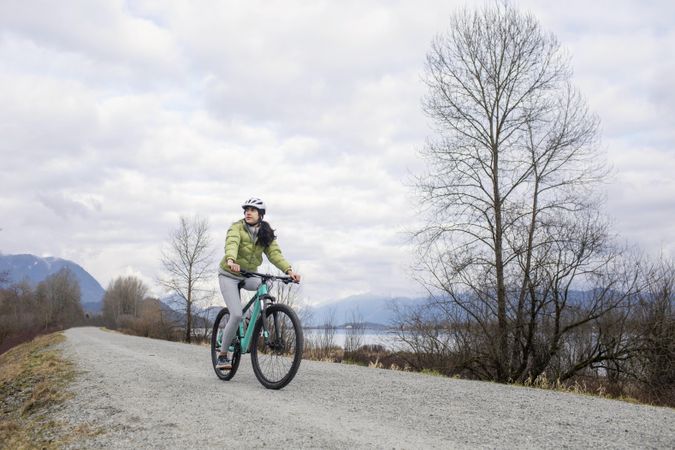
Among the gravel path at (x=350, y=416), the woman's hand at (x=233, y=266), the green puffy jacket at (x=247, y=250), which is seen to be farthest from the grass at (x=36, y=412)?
the green puffy jacket at (x=247, y=250)

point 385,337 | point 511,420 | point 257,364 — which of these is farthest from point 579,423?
point 385,337

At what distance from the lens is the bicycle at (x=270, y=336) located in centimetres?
623

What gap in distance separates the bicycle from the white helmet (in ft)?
2.71

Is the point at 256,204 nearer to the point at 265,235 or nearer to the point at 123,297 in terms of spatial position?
the point at 265,235

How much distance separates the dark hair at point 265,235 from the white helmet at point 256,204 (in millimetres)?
176

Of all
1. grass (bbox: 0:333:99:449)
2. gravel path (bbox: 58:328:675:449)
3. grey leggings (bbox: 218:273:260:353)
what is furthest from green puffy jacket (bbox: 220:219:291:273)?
grass (bbox: 0:333:99:449)

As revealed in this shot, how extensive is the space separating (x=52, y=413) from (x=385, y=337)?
12.6 metres

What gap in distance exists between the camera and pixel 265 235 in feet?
21.8

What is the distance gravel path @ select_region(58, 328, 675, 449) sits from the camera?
4.09 m

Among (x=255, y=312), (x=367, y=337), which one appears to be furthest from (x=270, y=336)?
(x=367, y=337)

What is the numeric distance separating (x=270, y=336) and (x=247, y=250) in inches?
44.4

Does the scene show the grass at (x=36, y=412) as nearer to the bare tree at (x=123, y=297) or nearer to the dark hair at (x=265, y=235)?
the dark hair at (x=265, y=235)

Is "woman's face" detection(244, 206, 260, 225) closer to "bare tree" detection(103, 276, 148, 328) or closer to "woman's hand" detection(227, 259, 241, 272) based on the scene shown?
"woman's hand" detection(227, 259, 241, 272)

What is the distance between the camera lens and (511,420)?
4.80 m
